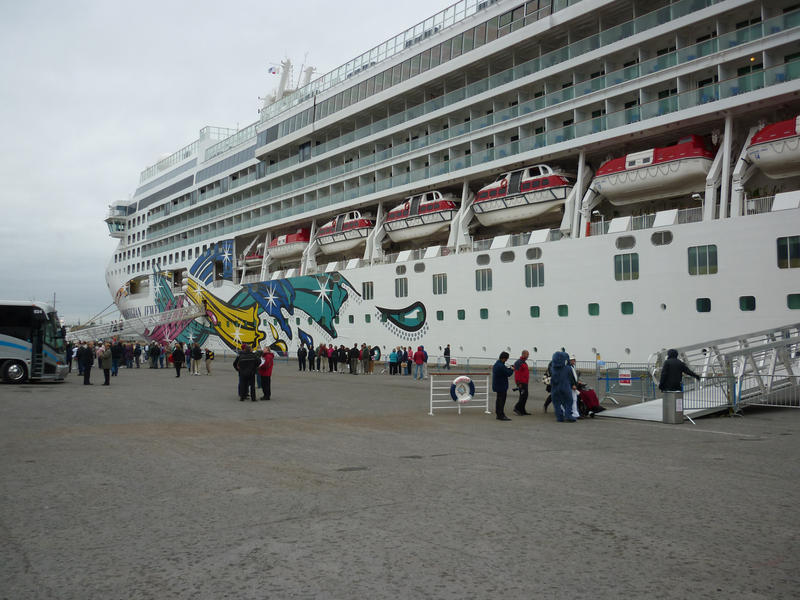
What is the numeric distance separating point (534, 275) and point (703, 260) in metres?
5.97

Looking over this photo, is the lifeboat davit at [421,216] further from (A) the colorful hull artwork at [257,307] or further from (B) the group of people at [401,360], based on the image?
(B) the group of people at [401,360]

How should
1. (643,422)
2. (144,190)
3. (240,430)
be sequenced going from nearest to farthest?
1. (240,430)
2. (643,422)
3. (144,190)

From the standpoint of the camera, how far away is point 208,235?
4616 centimetres

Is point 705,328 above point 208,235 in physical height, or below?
below

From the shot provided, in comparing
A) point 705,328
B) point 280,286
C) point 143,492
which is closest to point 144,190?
point 280,286

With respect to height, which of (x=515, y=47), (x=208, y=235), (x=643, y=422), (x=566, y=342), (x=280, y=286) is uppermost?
(x=515, y=47)

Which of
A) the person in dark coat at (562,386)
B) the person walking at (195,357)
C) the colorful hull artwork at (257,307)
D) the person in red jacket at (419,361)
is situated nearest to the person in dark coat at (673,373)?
the person in dark coat at (562,386)

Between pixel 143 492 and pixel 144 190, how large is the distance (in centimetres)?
5783

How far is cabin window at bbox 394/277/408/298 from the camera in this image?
28016mm

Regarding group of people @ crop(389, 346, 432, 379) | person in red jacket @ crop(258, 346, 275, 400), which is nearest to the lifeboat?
group of people @ crop(389, 346, 432, 379)

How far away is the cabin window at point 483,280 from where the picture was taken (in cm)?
2409

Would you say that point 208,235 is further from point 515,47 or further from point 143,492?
point 143,492

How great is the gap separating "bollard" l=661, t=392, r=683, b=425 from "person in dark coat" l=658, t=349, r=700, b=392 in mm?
172

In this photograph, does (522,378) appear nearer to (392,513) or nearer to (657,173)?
(392,513)
